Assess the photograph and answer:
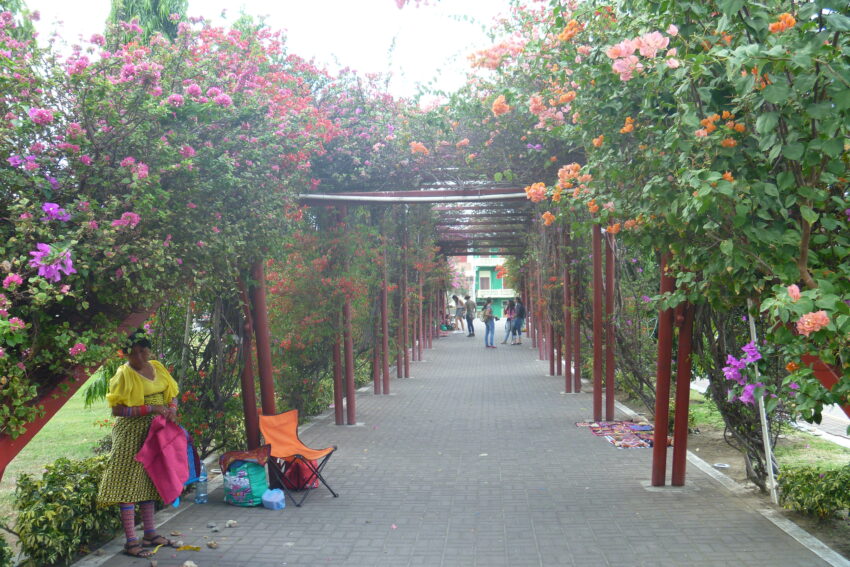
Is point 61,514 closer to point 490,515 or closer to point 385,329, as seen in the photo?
point 490,515

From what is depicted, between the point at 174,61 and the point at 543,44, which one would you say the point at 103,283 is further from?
the point at 543,44

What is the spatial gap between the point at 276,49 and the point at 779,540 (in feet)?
21.5

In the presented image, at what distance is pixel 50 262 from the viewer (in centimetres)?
341

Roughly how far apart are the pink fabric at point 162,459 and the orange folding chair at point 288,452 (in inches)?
54.5

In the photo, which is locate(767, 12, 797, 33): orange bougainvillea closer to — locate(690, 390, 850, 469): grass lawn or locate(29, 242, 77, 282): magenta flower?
locate(29, 242, 77, 282): magenta flower

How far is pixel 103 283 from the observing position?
3998 millimetres

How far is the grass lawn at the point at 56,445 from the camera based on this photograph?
742 cm

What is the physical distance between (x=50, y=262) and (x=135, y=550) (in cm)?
221

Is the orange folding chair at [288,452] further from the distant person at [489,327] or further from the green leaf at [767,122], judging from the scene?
the distant person at [489,327]

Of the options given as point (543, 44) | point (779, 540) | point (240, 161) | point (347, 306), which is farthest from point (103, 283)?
point (347, 306)

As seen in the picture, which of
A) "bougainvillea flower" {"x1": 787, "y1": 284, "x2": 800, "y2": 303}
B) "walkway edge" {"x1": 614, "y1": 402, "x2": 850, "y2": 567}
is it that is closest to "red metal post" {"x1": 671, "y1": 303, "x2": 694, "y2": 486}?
"walkway edge" {"x1": 614, "y1": 402, "x2": 850, "y2": 567}

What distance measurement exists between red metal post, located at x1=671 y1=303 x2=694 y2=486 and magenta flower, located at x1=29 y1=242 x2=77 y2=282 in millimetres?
4591

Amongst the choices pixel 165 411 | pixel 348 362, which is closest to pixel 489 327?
pixel 348 362

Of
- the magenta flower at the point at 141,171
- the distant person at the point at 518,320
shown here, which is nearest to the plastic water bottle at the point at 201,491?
the magenta flower at the point at 141,171
